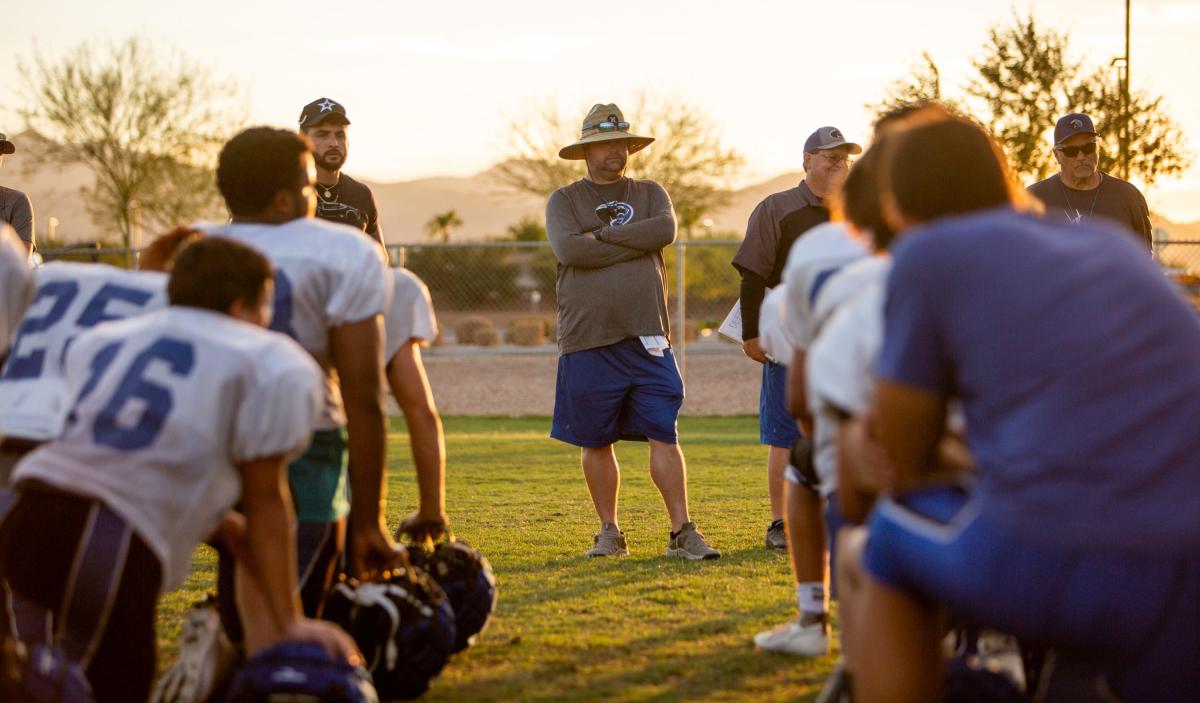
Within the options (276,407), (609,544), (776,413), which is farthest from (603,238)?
(276,407)

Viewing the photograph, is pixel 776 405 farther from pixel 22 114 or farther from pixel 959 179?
pixel 22 114

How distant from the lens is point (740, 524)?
8758 mm

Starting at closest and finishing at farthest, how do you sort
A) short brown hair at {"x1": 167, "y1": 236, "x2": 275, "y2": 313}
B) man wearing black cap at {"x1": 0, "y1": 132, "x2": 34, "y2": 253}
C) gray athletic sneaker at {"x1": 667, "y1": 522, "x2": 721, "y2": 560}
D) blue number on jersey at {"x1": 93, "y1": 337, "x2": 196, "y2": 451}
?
blue number on jersey at {"x1": 93, "y1": 337, "x2": 196, "y2": 451} → short brown hair at {"x1": 167, "y1": 236, "x2": 275, "y2": 313} → gray athletic sneaker at {"x1": 667, "y1": 522, "x2": 721, "y2": 560} → man wearing black cap at {"x1": 0, "y1": 132, "x2": 34, "y2": 253}

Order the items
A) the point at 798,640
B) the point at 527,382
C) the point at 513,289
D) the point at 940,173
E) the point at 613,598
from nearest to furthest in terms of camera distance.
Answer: the point at 940,173
the point at 798,640
the point at 613,598
the point at 527,382
the point at 513,289

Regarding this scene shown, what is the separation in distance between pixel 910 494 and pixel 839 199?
4.00ft

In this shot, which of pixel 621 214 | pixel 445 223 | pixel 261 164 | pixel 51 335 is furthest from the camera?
pixel 445 223

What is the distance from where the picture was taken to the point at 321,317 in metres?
4.46

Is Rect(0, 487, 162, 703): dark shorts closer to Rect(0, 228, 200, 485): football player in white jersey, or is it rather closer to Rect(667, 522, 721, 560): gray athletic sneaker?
Rect(0, 228, 200, 485): football player in white jersey

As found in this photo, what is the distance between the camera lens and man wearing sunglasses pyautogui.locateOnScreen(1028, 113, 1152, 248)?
8383 millimetres

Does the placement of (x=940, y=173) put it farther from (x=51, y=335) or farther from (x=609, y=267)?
(x=609, y=267)

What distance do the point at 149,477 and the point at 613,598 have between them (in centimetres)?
310

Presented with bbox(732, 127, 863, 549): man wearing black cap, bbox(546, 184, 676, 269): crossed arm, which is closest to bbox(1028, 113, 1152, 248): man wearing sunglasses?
bbox(732, 127, 863, 549): man wearing black cap

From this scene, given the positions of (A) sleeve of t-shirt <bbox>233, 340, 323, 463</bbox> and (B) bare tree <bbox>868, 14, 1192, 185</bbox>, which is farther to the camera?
(B) bare tree <bbox>868, 14, 1192, 185</bbox>

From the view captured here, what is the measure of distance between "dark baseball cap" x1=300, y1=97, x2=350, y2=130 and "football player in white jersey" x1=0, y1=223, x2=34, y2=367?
3.04 m
